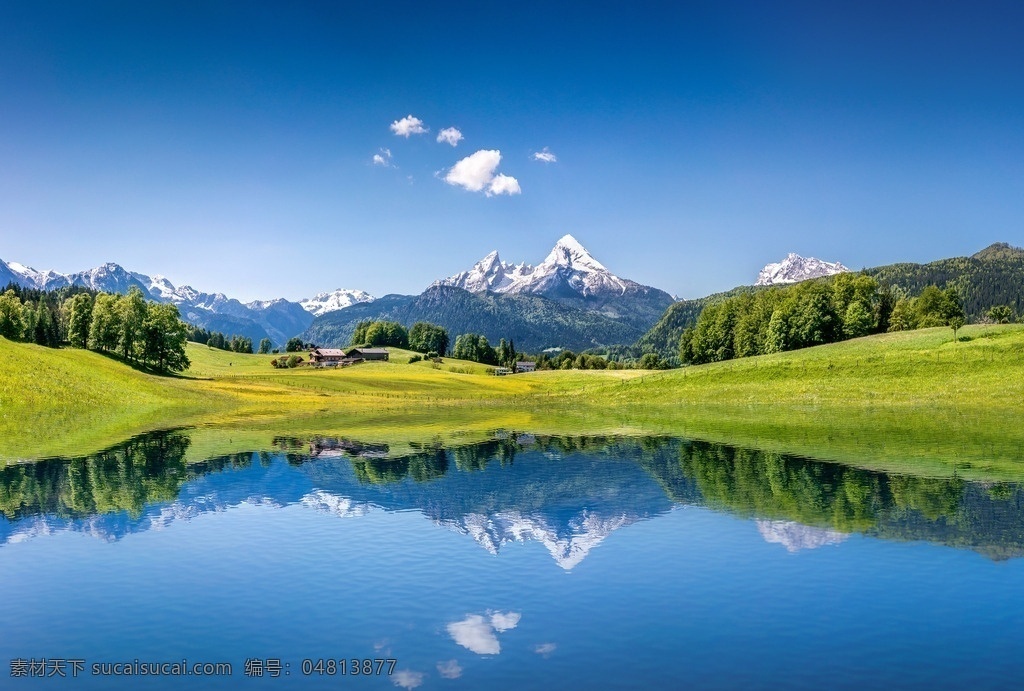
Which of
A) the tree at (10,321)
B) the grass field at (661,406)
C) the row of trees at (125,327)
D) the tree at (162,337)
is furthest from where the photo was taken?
the tree at (162,337)

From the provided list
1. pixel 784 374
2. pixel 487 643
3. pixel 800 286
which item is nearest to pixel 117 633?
pixel 487 643

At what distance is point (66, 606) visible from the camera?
21766mm

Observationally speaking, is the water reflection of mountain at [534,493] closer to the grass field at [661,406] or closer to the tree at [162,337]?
the grass field at [661,406]

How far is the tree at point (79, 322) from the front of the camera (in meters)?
137

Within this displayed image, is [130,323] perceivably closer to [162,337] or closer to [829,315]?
[162,337]

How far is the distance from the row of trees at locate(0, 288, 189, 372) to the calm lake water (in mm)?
96967

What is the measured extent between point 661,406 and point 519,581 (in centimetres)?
7816

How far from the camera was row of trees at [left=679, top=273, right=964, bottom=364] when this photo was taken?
145625mm

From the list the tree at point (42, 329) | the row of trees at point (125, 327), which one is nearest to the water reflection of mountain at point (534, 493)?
the row of trees at point (125, 327)

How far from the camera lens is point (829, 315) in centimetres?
14638

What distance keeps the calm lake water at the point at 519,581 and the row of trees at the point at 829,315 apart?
370 ft

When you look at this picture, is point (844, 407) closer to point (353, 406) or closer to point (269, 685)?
point (353, 406)

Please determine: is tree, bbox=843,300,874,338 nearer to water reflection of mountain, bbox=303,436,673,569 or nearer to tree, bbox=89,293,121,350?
water reflection of mountain, bbox=303,436,673,569

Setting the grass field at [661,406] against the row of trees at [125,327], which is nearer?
the grass field at [661,406]
